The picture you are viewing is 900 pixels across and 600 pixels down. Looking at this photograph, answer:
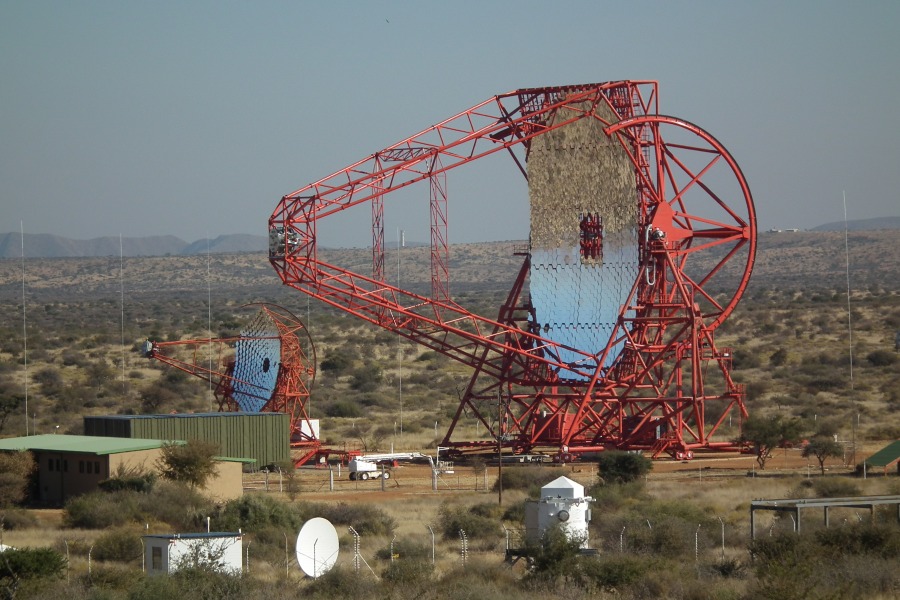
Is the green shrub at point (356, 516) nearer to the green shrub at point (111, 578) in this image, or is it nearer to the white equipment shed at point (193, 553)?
the white equipment shed at point (193, 553)

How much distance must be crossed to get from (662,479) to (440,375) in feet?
137

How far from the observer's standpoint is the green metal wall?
1912 inches

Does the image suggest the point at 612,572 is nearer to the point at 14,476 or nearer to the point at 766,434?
the point at 14,476

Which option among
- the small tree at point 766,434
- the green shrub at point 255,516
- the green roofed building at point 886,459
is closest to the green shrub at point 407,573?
the green shrub at point 255,516

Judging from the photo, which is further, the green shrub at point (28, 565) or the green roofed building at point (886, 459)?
the green roofed building at point (886, 459)

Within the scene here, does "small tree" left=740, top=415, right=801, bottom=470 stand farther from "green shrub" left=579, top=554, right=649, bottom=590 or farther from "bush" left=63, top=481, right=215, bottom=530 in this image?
"green shrub" left=579, top=554, right=649, bottom=590

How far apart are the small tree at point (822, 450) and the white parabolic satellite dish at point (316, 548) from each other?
882 inches

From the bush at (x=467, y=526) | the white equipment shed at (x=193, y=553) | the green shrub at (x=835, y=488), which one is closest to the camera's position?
the white equipment shed at (x=193, y=553)

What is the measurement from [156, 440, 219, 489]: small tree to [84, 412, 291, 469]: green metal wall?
5.13 m

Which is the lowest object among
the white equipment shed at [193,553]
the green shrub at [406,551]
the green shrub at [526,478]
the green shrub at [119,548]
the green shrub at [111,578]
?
the green shrub at [526,478]

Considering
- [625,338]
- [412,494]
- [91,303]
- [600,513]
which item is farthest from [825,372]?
[91,303]

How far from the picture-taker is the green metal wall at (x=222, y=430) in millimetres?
48562

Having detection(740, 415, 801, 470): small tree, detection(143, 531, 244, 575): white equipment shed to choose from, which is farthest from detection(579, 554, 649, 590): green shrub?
detection(740, 415, 801, 470): small tree

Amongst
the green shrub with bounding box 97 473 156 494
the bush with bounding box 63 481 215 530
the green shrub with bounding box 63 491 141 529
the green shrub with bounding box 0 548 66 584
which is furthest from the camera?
the green shrub with bounding box 97 473 156 494
